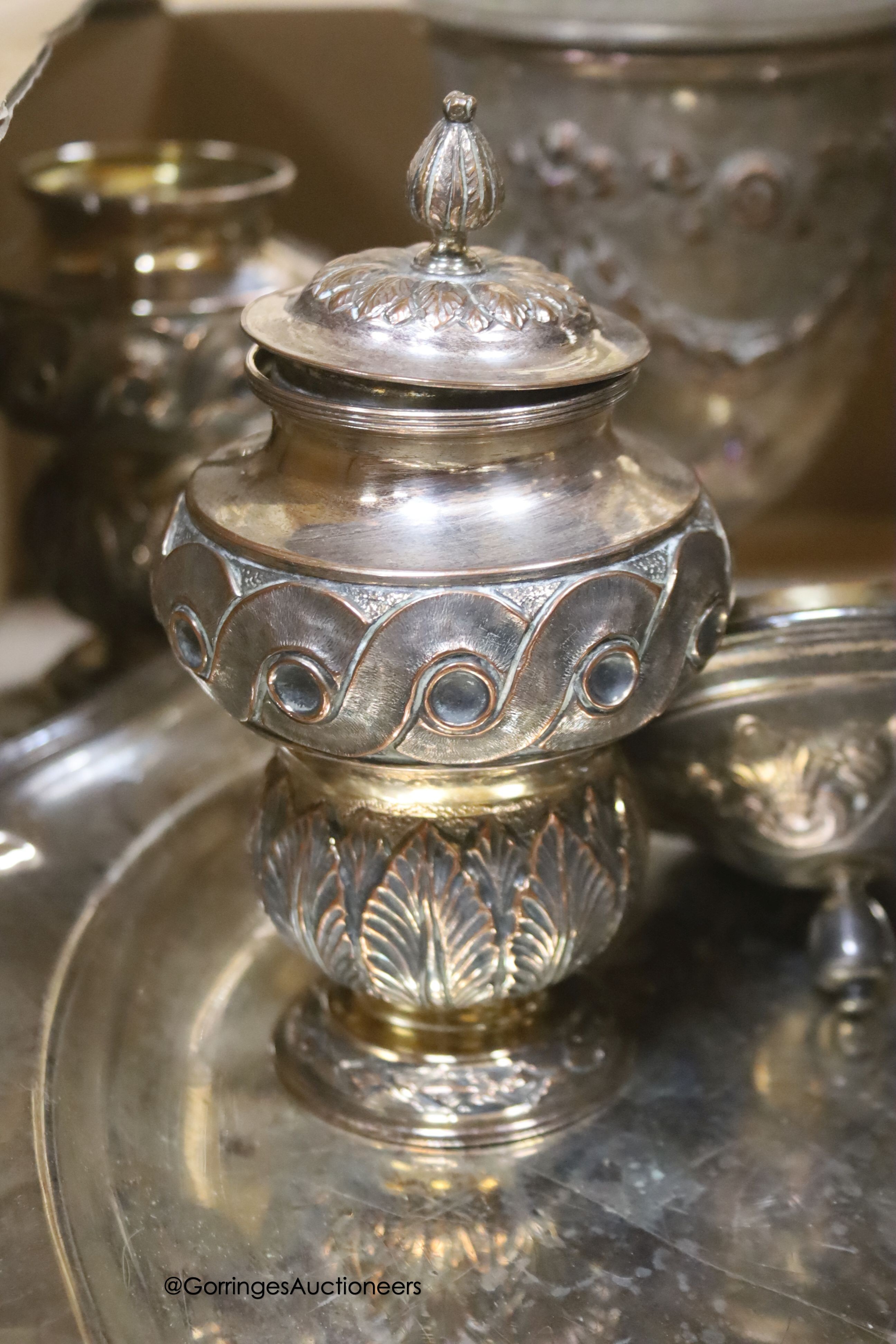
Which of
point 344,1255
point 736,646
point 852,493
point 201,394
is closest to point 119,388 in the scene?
point 201,394

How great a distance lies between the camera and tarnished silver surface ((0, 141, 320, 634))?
946mm

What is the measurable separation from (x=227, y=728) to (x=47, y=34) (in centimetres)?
41

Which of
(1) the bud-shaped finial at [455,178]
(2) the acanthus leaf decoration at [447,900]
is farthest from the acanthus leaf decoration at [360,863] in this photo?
(1) the bud-shaped finial at [455,178]

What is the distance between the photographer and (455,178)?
56 cm

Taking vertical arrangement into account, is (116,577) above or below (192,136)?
below

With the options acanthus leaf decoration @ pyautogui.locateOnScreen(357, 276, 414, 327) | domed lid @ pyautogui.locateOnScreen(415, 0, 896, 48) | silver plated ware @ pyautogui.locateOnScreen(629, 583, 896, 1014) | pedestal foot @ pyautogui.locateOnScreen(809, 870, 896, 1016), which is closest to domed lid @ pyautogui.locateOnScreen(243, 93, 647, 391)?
acanthus leaf decoration @ pyautogui.locateOnScreen(357, 276, 414, 327)

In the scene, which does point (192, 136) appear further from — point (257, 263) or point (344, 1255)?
point (344, 1255)

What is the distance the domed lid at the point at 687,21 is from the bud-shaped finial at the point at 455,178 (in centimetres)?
57

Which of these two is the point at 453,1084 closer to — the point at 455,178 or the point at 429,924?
the point at 429,924

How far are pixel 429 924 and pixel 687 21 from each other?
74cm

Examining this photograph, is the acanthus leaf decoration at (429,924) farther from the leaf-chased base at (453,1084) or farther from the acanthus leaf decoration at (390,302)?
the acanthus leaf decoration at (390,302)

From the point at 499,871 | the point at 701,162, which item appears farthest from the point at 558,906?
the point at 701,162

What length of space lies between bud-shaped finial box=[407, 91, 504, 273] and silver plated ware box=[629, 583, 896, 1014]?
9.8 inches

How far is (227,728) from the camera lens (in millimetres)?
940
